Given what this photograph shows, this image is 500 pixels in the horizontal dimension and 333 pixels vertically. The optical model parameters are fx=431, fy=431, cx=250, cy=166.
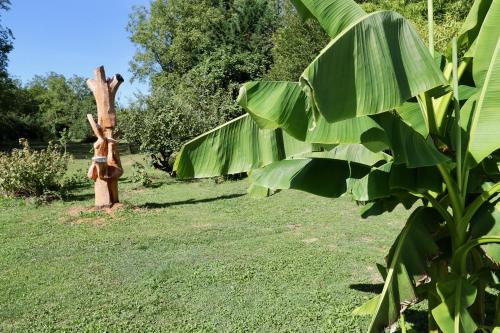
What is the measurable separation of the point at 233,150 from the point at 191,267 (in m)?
3.63

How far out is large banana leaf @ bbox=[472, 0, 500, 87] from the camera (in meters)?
2.85

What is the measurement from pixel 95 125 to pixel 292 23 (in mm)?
14596

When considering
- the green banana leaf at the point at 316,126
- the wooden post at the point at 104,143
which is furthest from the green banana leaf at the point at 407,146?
the wooden post at the point at 104,143

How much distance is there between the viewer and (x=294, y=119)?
2.26 metres

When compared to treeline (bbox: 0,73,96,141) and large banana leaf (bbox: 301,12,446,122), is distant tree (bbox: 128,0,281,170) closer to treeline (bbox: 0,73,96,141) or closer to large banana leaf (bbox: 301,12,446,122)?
treeline (bbox: 0,73,96,141)

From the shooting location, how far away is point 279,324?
14.7 feet

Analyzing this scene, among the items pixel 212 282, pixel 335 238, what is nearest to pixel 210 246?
pixel 212 282

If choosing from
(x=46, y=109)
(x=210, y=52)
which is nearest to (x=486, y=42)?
(x=210, y=52)

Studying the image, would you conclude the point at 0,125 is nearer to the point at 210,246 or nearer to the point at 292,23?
the point at 292,23

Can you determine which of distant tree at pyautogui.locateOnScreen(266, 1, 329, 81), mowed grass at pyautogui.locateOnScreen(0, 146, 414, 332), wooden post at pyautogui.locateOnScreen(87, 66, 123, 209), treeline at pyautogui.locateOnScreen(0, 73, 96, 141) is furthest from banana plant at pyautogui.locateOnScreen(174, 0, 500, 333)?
treeline at pyautogui.locateOnScreen(0, 73, 96, 141)

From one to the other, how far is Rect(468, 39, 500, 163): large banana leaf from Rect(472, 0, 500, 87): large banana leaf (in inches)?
7.0

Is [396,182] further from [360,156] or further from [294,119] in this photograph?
[294,119]

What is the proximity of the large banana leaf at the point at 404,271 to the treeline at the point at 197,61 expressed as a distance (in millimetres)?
10897

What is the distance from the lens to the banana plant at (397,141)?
2.06 meters
